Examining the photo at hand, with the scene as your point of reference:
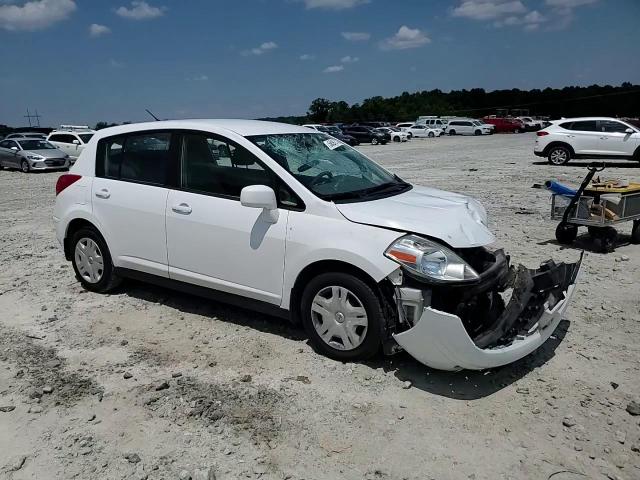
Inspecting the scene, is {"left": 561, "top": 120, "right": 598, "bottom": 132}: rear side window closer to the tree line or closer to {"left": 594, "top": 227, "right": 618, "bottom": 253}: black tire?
{"left": 594, "top": 227, "right": 618, "bottom": 253}: black tire

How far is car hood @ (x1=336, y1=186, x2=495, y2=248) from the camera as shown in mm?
3820

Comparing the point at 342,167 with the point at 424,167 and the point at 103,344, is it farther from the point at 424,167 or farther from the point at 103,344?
the point at 424,167

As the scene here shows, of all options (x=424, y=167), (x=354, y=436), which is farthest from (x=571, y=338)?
(x=424, y=167)

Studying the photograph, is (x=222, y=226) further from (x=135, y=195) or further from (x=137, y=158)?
(x=137, y=158)

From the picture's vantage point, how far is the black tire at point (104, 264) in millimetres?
5465

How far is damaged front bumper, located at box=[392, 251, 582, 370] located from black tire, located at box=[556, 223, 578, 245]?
3.38 m

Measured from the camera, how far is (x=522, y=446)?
10.2ft

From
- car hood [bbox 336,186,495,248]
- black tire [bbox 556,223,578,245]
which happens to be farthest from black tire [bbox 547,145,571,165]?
car hood [bbox 336,186,495,248]

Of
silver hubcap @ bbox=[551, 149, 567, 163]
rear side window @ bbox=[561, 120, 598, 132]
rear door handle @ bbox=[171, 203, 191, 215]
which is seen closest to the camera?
rear door handle @ bbox=[171, 203, 191, 215]

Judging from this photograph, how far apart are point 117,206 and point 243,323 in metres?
1.64

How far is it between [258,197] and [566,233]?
5.08 m

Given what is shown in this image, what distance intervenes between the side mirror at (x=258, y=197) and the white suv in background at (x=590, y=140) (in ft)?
59.9

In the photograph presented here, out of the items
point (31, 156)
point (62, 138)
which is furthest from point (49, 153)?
point (62, 138)

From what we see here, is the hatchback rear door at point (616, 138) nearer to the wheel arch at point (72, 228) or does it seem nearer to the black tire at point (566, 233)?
the black tire at point (566, 233)
